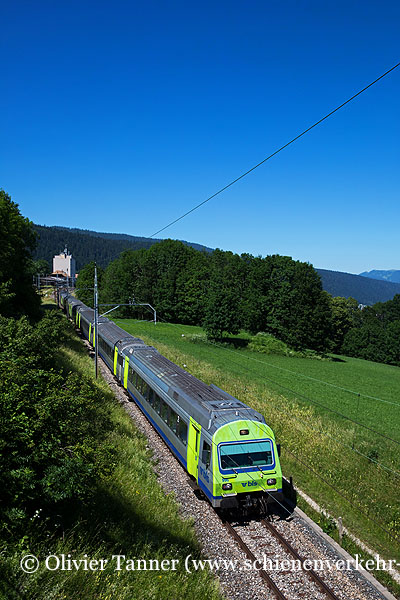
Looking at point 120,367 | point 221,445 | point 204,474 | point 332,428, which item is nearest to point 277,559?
point 204,474

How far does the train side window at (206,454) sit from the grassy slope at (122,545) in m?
1.72

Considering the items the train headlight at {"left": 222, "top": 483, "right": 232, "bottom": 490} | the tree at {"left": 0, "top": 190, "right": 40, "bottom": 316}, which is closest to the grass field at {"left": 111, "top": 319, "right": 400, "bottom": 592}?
the train headlight at {"left": 222, "top": 483, "right": 232, "bottom": 490}

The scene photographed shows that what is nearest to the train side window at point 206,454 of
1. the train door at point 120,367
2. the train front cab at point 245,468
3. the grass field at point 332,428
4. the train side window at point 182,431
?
the train front cab at point 245,468

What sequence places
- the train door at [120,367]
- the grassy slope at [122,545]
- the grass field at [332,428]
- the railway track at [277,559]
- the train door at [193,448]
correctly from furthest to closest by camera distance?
the train door at [120,367], the grass field at [332,428], the train door at [193,448], the railway track at [277,559], the grassy slope at [122,545]

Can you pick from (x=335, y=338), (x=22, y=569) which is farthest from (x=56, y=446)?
(x=335, y=338)

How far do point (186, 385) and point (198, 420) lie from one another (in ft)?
9.59

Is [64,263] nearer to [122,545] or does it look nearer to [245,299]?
[245,299]

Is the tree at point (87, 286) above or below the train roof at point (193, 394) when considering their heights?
above

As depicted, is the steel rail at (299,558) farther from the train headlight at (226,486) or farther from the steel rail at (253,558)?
the train headlight at (226,486)

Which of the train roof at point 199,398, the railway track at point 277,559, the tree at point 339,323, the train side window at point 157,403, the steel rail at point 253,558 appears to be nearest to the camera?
the steel rail at point 253,558

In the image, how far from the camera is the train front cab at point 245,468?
11.7 meters

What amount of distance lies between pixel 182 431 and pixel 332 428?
1092 centimetres

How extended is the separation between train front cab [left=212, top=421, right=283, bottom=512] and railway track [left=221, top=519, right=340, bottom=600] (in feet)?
2.03

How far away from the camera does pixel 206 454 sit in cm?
1238
